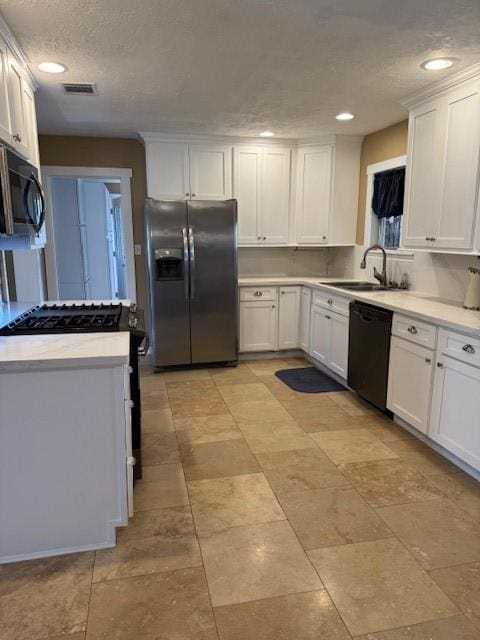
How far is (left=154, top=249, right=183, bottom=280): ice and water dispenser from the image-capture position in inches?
165

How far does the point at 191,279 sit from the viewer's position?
14.1 feet

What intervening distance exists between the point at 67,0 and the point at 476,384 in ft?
8.80

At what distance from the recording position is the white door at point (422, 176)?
3.10 meters

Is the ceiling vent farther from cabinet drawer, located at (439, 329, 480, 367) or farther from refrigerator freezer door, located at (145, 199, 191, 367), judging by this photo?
cabinet drawer, located at (439, 329, 480, 367)

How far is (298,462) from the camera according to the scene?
2.71m

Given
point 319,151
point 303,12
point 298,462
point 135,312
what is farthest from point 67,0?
point 319,151

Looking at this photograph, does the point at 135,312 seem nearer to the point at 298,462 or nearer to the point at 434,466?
the point at 298,462

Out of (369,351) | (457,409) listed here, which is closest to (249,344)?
(369,351)

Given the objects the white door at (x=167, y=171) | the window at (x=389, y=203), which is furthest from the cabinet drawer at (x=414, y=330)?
the white door at (x=167, y=171)

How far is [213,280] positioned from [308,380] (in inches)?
52.9

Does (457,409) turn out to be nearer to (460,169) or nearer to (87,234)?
(460,169)

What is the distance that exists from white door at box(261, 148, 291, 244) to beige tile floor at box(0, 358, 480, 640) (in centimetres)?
248

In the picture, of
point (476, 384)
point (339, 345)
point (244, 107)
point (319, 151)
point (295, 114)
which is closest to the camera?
point (476, 384)

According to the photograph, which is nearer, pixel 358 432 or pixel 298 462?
pixel 298 462
